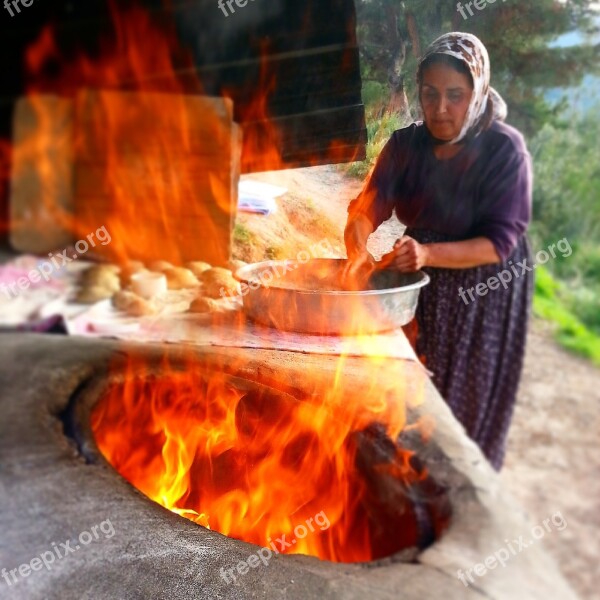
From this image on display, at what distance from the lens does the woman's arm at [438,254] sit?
2.26 feet

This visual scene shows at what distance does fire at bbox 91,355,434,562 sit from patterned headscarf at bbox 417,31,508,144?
12.9 inches

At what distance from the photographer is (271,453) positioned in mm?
965

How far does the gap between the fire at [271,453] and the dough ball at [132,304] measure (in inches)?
5.2

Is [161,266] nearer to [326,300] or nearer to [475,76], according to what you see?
[326,300]

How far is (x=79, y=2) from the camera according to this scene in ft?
7.82

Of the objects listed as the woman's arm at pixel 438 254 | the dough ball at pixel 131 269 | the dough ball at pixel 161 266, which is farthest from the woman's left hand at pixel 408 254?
the dough ball at pixel 131 269

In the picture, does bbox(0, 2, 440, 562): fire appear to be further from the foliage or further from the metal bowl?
the foliage

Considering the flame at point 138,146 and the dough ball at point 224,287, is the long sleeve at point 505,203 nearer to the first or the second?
the flame at point 138,146

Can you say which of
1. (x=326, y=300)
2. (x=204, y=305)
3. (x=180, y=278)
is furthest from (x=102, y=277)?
(x=326, y=300)

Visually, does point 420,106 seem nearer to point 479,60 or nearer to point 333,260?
point 479,60

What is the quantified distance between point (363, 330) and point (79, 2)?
7.56 ft

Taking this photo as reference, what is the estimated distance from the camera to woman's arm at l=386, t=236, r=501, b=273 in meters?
0.69

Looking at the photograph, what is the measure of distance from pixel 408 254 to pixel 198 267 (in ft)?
1.04

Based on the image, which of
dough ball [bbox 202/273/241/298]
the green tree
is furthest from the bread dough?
the green tree
